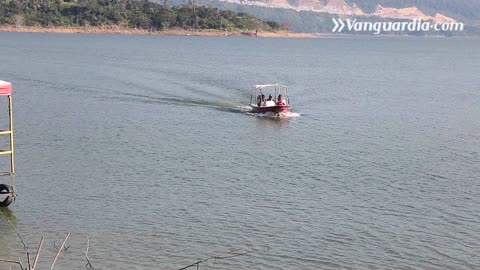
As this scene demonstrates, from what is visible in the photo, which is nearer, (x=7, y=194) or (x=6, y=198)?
(x=6, y=198)

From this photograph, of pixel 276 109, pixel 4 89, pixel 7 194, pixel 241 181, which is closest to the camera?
pixel 4 89

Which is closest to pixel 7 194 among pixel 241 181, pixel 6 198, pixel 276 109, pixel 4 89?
pixel 6 198

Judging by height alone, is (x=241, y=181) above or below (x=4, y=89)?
below

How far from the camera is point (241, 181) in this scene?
31.0 metres

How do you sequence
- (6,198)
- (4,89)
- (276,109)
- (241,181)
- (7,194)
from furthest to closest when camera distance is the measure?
(276,109), (241,181), (7,194), (6,198), (4,89)

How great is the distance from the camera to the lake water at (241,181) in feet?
74.3

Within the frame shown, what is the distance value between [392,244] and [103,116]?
2892 cm

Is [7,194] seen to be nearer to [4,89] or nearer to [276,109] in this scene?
[4,89]

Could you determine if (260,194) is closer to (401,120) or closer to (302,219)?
(302,219)

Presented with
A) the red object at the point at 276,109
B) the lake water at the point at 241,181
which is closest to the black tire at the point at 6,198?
the lake water at the point at 241,181

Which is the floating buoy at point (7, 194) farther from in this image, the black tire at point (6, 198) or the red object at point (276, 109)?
the red object at point (276, 109)

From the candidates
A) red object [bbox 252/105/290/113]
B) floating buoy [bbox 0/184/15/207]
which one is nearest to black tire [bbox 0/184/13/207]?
floating buoy [bbox 0/184/15/207]

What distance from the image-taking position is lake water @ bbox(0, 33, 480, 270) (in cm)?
2264

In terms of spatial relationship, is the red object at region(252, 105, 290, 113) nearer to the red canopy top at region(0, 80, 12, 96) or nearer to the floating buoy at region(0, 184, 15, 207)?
the floating buoy at region(0, 184, 15, 207)
